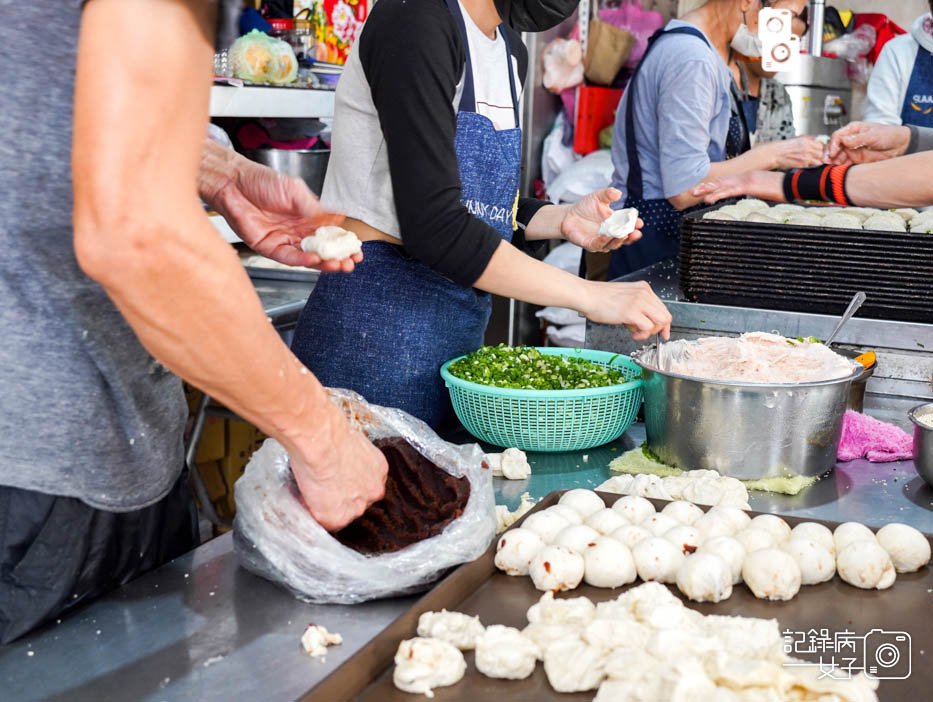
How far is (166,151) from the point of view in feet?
3.16

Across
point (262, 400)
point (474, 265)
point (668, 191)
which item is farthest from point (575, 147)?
point (262, 400)

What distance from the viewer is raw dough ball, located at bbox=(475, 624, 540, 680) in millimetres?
1171

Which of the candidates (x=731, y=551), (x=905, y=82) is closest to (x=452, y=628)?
(x=731, y=551)

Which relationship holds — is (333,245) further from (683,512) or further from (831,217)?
(831,217)

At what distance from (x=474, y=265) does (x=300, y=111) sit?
2381 mm

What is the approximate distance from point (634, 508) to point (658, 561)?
18 cm

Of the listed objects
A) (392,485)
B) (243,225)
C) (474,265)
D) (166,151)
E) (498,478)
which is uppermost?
(166,151)

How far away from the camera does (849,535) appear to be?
58.5 inches

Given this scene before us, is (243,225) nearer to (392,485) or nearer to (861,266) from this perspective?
(392,485)

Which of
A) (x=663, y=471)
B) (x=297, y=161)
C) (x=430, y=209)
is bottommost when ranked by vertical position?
(x=663, y=471)

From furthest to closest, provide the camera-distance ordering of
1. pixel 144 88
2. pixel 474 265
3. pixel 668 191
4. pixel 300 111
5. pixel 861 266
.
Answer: pixel 300 111
pixel 668 191
pixel 861 266
pixel 474 265
pixel 144 88

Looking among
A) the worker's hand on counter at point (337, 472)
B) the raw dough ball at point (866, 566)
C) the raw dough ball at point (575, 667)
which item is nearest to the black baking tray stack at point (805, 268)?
the raw dough ball at point (866, 566)

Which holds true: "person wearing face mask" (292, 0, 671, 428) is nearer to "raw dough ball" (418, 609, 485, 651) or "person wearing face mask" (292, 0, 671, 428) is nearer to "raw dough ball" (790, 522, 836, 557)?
"raw dough ball" (790, 522, 836, 557)

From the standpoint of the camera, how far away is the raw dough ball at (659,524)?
153 centimetres
